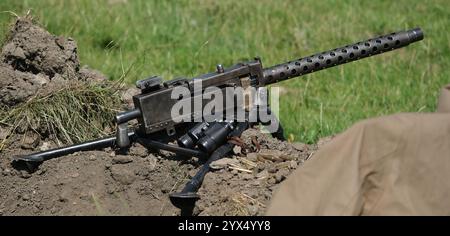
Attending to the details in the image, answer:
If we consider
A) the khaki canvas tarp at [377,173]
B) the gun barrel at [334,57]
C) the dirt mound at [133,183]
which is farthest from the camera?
the gun barrel at [334,57]

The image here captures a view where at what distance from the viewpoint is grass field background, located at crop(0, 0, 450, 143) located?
6.21 meters

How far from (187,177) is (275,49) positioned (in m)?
3.09

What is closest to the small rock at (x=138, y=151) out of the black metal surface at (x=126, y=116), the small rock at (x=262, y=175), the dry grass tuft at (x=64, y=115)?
the black metal surface at (x=126, y=116)

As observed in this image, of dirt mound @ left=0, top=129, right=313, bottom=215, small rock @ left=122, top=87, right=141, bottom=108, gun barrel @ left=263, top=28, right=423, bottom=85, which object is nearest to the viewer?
dirt mound @ left=0, top=129, right=313, bottom=215

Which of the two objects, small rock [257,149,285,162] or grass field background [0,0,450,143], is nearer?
small rock [257,149,285,162]

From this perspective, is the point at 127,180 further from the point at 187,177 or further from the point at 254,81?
the point at 254,81

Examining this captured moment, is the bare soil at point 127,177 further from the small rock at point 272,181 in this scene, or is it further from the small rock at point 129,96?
the small rock at point 129,96

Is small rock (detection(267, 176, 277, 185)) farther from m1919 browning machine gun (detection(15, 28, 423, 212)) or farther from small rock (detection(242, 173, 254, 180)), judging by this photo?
m1919 browning machine gun (detection(15, 28, 423, 212))

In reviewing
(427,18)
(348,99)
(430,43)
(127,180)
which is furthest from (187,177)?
(427,18)

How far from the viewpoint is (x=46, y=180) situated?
413 centimetres

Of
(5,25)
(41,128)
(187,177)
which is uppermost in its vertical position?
(5,25)

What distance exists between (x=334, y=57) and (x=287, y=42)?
8.53ft

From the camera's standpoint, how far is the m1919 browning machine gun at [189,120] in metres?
4.16

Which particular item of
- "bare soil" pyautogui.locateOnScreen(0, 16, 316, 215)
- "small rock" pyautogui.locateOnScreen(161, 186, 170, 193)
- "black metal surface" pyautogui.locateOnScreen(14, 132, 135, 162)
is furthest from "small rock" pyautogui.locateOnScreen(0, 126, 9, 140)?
"small rock" pyautogui.locateOnScreen(161, 186, 170, 193)
